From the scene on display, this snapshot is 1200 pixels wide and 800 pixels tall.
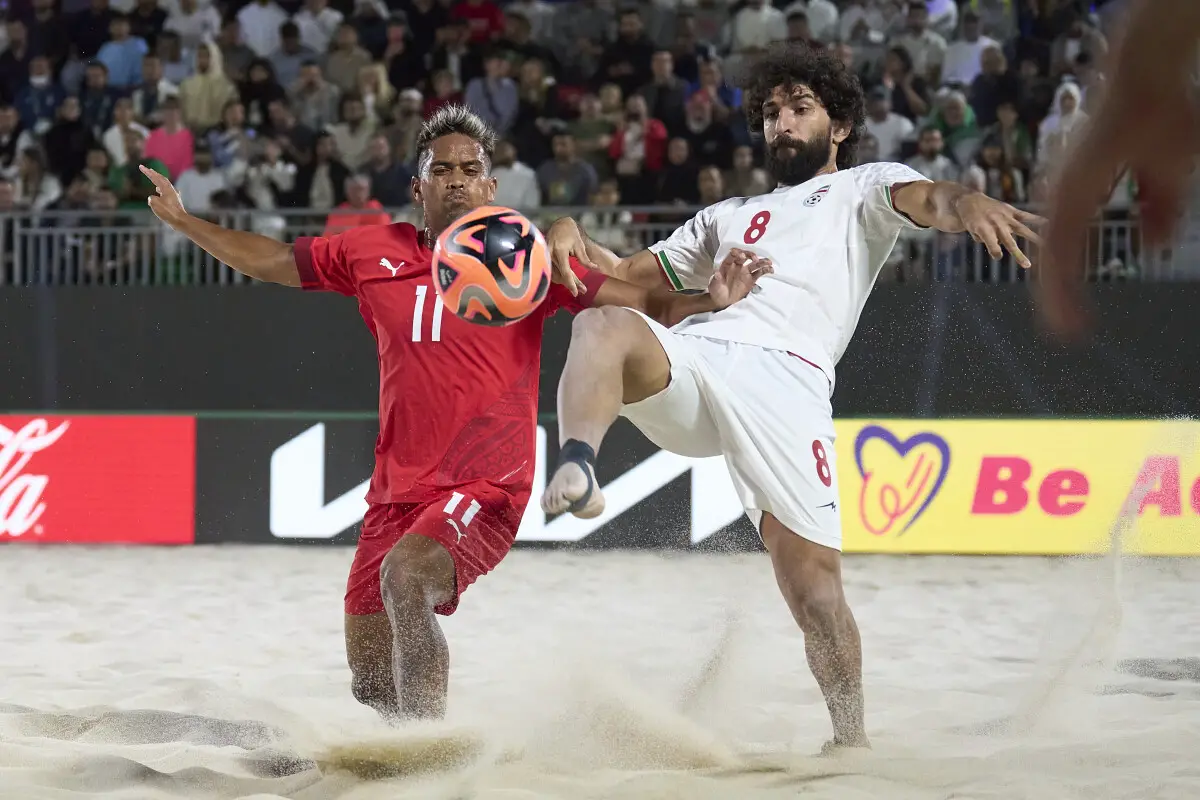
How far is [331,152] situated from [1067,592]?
6.55 metres

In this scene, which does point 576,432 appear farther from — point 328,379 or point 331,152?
point 331,152

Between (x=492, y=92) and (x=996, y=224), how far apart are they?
842 cm

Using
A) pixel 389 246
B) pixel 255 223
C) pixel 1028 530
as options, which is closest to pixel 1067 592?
pixel 1028 530

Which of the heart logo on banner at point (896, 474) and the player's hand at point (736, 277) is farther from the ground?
the player's hand at point (736, 277)

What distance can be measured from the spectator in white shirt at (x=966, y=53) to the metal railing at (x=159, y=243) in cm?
195

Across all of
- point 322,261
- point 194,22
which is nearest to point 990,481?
point 322,261

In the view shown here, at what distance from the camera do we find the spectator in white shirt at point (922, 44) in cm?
1114

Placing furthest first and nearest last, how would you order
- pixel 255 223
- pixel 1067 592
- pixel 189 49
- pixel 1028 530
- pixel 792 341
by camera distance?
pixel 189 49, pixel 255 223, pixel 1028 530, pixel 1067 592, pixel 792 341

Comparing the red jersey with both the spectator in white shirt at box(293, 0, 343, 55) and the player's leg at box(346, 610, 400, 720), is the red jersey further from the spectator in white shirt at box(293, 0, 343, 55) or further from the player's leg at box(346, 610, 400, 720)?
the spectator in white shirt at box(293, 0, 343, 55)

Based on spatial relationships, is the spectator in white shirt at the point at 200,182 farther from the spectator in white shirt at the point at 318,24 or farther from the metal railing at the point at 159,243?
the spectator in white shirt at the point at 318,24

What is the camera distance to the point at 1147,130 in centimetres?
150

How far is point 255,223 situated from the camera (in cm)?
1023

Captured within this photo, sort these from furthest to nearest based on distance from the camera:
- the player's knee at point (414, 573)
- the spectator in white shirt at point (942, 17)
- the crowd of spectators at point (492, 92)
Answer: the spectator in white shirt at point (942, 17), the crowd of spectators at point (492, 92), the player's knee at point (414, 573)

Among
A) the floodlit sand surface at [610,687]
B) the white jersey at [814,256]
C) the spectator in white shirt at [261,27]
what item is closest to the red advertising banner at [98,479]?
the floodlit sand surface at [610,687]
